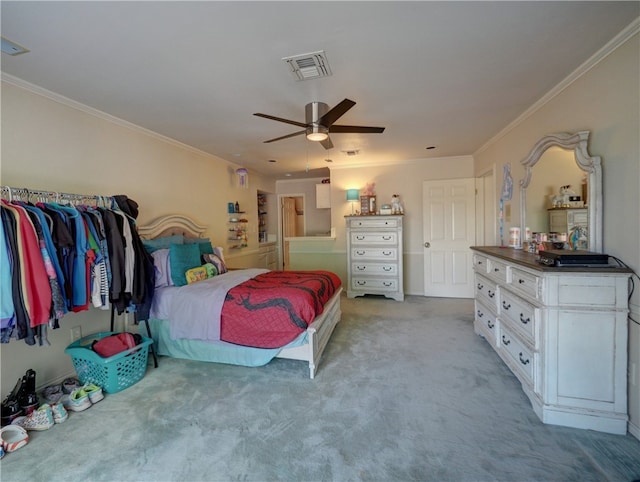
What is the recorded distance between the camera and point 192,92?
244cm

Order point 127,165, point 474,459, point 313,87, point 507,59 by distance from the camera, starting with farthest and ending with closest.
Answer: point 127,165, point 313,87, point 507,59, point 474,459

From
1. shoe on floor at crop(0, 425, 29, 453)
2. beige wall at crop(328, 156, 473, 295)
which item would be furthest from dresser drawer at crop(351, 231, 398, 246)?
shoe on floor at crop(0, 425, 29, 453)

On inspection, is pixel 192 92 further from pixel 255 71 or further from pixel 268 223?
pixel 268 223

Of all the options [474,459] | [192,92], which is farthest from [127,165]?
[474,459]

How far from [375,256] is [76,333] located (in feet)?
13.3

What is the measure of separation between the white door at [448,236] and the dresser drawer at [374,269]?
2.28ft

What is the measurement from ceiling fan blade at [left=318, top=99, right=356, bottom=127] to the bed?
156cm

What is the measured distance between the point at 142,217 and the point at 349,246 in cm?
320

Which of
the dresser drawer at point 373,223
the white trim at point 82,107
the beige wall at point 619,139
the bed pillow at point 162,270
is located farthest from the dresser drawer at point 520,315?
the white trim at point 82,107

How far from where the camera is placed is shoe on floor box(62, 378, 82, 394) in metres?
2.26

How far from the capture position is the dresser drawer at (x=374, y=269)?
15.9 feet

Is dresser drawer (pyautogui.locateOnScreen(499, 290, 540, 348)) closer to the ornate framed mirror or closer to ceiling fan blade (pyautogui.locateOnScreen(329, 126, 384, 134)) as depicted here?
the ornate framed mirror

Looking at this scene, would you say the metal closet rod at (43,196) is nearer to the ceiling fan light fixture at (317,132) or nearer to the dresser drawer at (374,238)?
the ceiling fan light fixture at (317,132)

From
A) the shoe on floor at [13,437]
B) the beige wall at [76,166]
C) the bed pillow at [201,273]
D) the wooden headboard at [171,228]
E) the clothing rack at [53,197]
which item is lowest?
the shoe on floor at [13,437]
